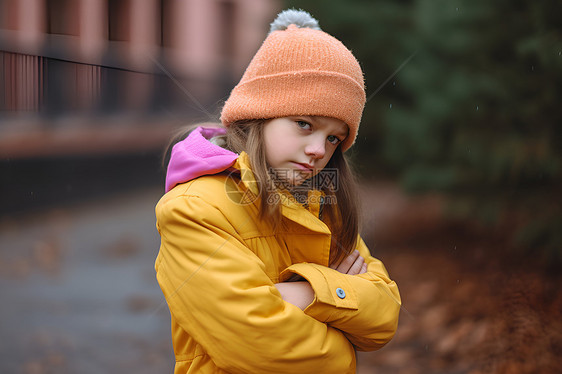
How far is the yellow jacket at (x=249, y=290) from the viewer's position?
57.1 inches

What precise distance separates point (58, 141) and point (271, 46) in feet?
21.0

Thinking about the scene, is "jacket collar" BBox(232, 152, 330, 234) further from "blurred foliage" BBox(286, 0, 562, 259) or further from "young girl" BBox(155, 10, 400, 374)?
"blurred foliage" BBox(286, 0, 562, 259)

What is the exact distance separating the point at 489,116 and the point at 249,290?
12.7 ft

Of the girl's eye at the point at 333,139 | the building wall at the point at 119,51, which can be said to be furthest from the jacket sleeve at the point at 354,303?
the building wall at the point at 119,51

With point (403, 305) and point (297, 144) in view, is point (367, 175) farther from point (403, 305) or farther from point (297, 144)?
point (297, 144)

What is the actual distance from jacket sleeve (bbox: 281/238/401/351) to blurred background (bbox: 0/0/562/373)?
1.81ft

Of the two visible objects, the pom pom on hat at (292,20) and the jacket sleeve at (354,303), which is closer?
the jacket sleeve at (354,303)

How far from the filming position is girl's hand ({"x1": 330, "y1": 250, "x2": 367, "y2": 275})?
1.81 meters

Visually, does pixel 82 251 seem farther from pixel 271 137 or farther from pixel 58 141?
pixel 271 137

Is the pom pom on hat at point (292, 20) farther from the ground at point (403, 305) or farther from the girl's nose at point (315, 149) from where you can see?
the ground at point (403, 305)

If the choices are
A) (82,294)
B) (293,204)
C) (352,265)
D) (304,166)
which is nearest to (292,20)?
(304,166)

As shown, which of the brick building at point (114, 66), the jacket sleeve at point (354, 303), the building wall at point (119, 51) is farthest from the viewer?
the brick building at point (114, 66)

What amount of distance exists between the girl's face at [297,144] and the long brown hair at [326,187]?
0.03m


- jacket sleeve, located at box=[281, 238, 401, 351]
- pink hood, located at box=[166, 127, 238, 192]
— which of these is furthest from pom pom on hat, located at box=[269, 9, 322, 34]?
jacket sleeve, located at box=[281, 238, 401, 351]
